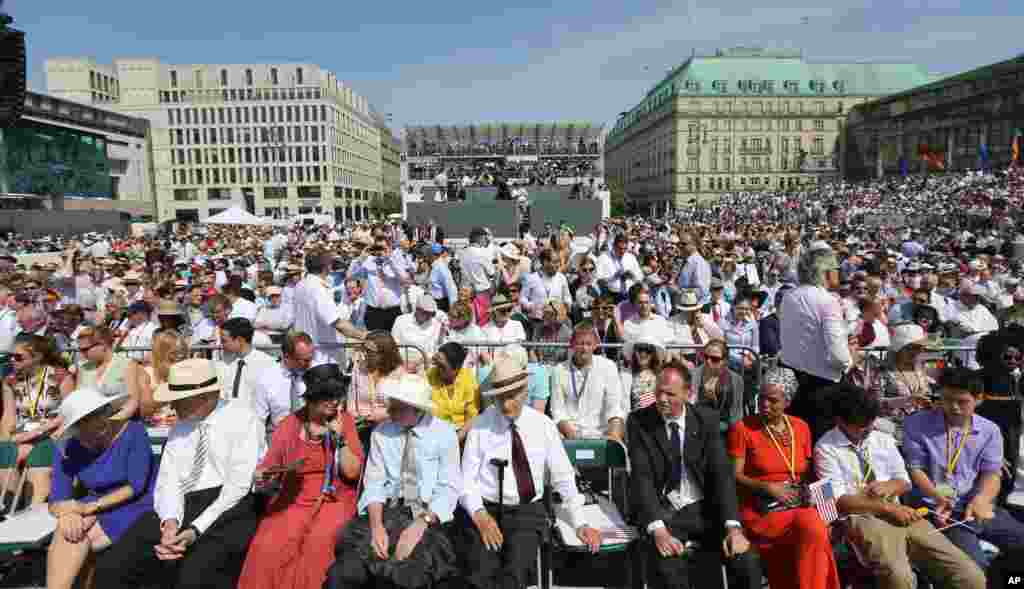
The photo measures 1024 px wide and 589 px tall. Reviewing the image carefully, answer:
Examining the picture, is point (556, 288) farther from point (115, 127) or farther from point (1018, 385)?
point (115, 127)

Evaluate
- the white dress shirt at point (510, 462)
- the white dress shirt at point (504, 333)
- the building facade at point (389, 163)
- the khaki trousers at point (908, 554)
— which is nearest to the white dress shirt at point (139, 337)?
the white dress shirt at point (504, 333)

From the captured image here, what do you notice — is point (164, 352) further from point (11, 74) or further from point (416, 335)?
point (11, 74)

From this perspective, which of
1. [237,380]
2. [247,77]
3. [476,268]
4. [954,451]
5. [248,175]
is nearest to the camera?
[954,451]

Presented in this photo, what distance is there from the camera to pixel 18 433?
5.21 m

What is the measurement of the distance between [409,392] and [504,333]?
115 inches

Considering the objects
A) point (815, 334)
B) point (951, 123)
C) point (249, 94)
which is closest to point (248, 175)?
point (249, 94)

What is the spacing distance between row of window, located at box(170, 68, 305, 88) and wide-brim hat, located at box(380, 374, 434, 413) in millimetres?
103402

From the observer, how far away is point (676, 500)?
4.27 meters

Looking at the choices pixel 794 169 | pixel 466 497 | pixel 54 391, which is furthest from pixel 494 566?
pixel 794 169

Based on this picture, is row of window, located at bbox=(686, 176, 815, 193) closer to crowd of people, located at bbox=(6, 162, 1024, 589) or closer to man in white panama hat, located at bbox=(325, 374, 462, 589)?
crowd of people, located at bbox=(6, 162, 1024, 589)

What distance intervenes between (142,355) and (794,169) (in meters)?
106

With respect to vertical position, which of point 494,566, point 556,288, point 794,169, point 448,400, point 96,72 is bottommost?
point 494,566

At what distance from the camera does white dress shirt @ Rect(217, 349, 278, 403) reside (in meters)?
5.70

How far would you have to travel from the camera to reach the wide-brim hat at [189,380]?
4145 millimetres
